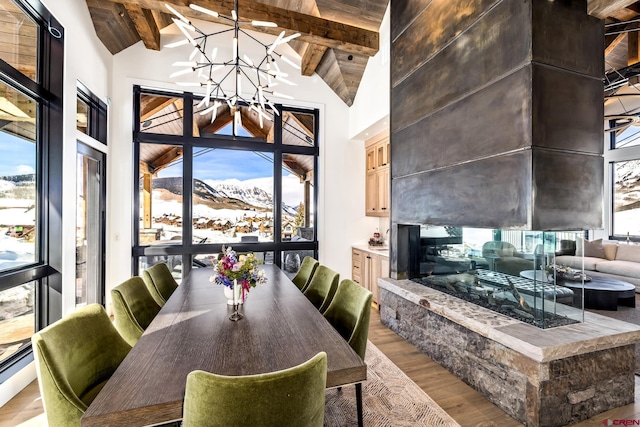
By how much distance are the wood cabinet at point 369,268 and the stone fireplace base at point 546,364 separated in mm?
1696

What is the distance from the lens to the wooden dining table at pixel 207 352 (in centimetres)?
108

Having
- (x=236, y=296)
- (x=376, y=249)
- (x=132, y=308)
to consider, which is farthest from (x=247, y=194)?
(x=236, y=296)

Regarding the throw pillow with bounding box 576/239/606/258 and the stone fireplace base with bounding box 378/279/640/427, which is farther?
the throw pillow with bounding box 576/239/606/258

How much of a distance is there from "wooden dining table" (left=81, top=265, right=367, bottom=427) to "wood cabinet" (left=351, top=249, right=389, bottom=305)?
7.30 ft

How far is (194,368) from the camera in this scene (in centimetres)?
131

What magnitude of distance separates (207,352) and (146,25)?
416 cm

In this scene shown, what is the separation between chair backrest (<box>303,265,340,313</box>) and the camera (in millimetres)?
2570

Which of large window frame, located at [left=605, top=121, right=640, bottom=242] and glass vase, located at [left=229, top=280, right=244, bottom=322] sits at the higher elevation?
large window frame, located at [left=605, top=121, right=640, bottom=242]

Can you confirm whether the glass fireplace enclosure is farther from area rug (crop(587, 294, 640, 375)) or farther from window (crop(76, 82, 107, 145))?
window (crop(76, 82, 107, 145))

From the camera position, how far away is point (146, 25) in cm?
372

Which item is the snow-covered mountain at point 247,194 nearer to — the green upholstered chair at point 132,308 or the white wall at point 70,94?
the white wall at point 70,94

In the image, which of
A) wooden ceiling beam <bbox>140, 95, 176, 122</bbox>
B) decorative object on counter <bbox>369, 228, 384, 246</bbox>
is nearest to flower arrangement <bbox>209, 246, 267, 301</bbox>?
decorative object on counter <bbox>369, 228, 384, 246</bbox>

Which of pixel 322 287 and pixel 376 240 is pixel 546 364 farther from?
pixel 376 240

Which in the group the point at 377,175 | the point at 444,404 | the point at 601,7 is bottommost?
the point at 444,404
